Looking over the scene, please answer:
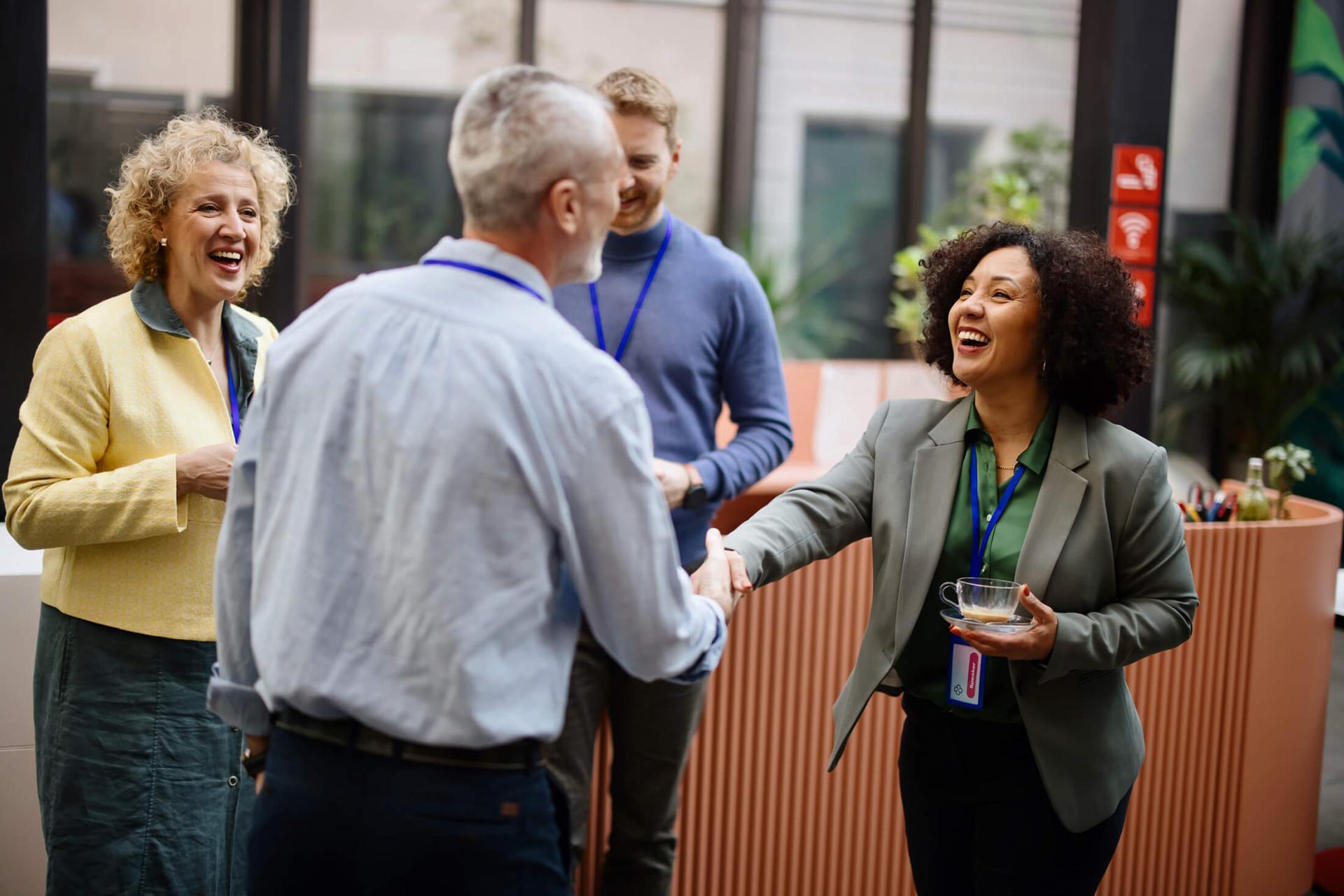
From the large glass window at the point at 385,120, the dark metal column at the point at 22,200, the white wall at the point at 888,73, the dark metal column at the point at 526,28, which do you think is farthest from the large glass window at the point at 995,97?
the dark metal column at the point at 22,200

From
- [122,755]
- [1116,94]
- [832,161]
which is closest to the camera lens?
[122,755]

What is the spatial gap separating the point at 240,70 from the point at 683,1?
2.73 meters

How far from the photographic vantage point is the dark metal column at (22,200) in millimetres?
3197

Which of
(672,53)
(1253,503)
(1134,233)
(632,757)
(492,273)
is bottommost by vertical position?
(632,757)

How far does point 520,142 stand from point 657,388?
977 mm

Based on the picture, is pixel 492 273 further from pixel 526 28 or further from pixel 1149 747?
pixel 526 28

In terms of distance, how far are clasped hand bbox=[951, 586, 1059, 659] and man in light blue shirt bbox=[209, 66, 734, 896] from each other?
575mm

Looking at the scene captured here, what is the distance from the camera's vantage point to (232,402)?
7.14 ft

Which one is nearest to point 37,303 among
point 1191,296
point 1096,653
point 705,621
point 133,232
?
point 133,232

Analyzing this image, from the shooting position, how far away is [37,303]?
329 cm

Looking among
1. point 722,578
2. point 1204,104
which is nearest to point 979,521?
point 722,578

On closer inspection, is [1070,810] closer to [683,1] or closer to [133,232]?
[133,232]

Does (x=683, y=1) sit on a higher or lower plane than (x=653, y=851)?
higher

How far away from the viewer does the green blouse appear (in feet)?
6.22
